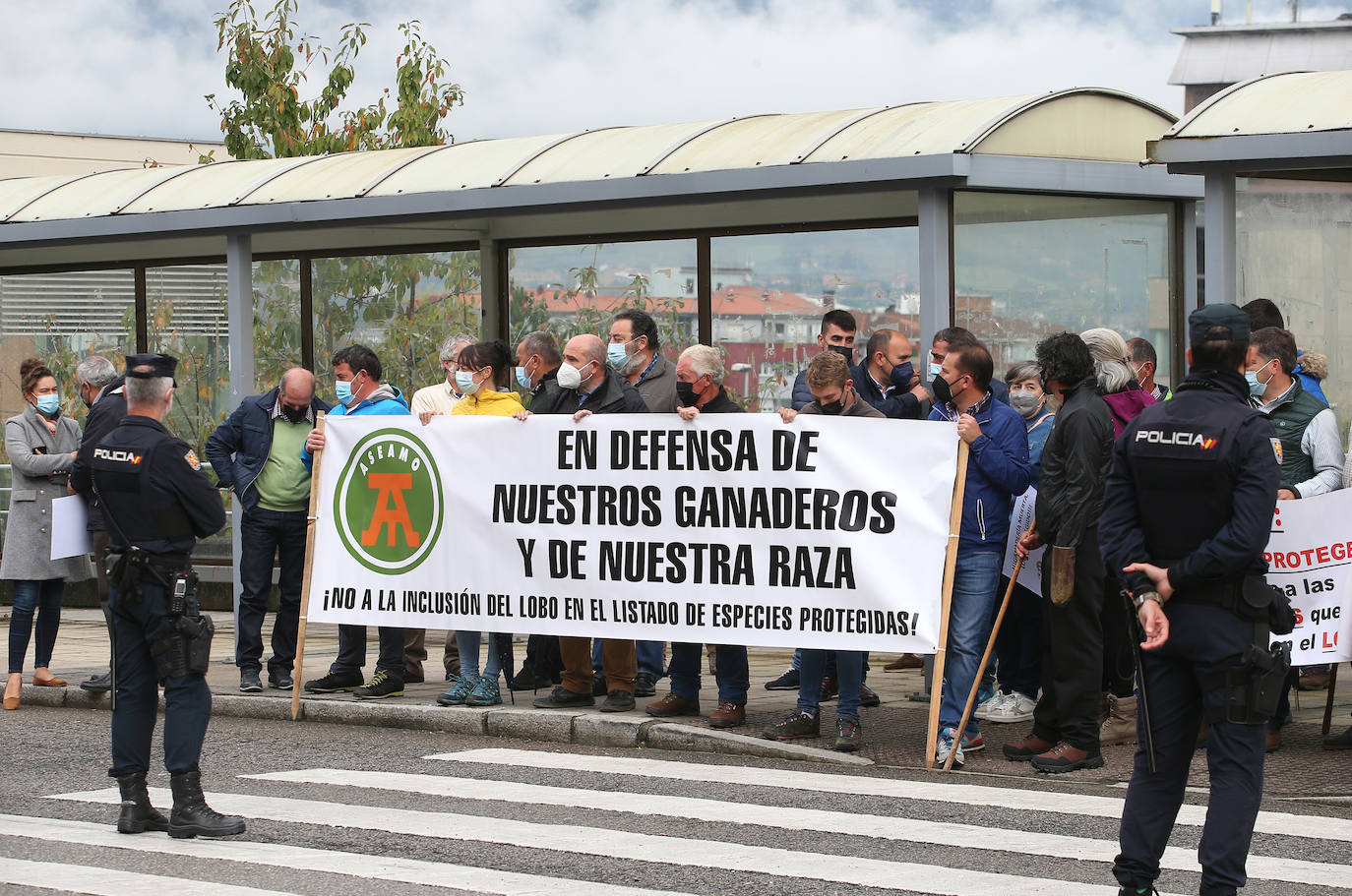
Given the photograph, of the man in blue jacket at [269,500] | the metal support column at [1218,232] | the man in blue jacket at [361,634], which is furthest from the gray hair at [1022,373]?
the man in blue jacket at [269,500]

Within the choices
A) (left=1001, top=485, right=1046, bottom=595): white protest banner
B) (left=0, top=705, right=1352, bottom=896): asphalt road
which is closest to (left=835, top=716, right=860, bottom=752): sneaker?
(left=0, top=705, right=1352, bottom=896): asphalt road

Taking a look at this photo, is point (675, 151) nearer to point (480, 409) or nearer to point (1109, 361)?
point (480, 409)

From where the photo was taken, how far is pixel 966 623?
895 centimetres

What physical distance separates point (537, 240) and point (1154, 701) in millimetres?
9337

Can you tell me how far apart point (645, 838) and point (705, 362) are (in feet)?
10.3

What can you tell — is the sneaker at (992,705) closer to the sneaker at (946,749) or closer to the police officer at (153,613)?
the sneaker at (946,749)

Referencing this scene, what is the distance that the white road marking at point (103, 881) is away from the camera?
6551 millimetres

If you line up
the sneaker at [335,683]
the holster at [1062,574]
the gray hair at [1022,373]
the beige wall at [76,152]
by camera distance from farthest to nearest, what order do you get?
the beige wall at [76,152]
the sneaker at [335,683]
the gray hair at [1022,373]
the holster at [1062,574]

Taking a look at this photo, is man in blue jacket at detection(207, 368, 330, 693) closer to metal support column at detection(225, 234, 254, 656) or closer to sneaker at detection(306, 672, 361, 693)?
sneaker at detection(306, 672, 361, 693)

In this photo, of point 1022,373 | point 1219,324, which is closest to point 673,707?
point 1022,373

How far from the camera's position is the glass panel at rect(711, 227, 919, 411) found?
12461 mm

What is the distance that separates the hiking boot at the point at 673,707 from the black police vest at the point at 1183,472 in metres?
4.54

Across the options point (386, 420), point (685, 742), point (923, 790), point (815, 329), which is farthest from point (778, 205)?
point (923, 790)

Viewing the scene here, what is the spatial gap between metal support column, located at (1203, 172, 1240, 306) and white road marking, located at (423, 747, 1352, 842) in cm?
365
